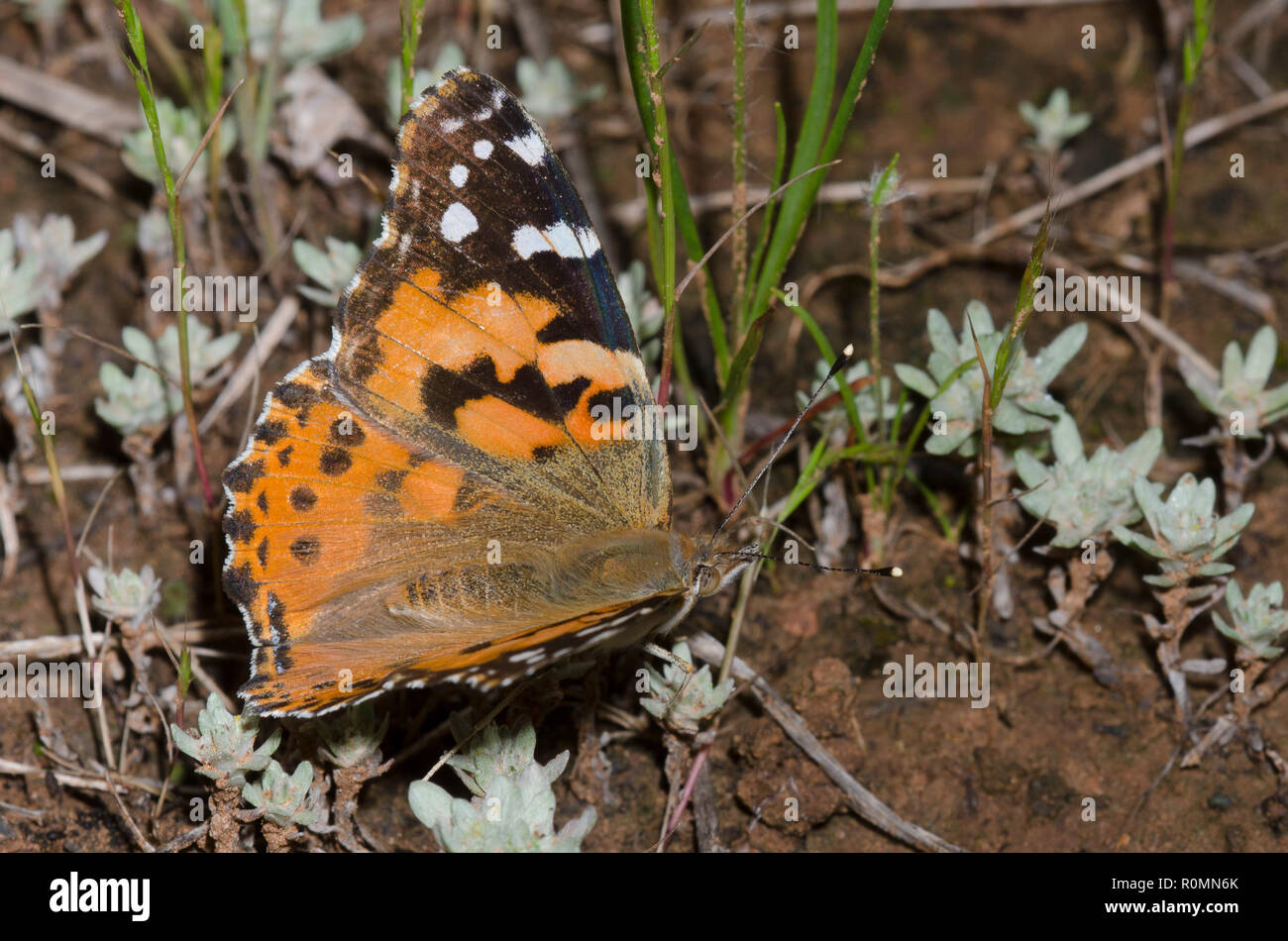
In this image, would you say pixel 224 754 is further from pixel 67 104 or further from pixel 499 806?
pixel 67 104

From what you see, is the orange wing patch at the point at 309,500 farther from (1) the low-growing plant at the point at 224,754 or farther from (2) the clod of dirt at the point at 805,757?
(2) the clod of dirt at the point at 805,757

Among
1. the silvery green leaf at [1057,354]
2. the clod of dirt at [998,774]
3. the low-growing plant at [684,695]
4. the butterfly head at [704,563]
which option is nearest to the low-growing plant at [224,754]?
the low-growing plant at [684,695]

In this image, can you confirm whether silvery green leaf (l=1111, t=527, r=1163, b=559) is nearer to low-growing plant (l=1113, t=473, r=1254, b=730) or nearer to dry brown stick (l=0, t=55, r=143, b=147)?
low-growing plant (l=1113, t=473, r=1254, b=730)

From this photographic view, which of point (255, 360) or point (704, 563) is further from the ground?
point (255, 360)

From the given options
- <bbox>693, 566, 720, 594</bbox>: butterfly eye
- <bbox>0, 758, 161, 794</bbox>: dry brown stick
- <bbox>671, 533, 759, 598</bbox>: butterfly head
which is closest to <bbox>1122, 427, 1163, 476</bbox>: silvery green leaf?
<bbox>671, 533, 759, 598</bbox>: butterfly head

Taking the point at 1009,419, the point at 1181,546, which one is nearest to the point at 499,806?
the point at 1009,419

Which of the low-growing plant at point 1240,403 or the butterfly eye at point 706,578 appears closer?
the butterfly eye at point 706,578
